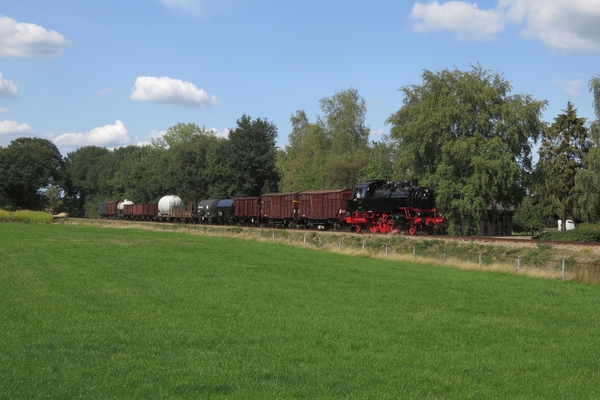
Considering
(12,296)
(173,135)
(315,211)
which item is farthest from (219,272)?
(173,135)

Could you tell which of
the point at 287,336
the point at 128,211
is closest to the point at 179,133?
the point at 128,211

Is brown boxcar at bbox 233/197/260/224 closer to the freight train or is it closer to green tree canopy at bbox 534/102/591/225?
the freight train

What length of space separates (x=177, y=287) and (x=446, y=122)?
123ft

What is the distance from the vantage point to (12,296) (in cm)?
1534

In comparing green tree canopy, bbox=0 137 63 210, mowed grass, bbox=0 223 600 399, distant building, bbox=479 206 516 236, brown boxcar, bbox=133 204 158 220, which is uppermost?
green tree canopy, bbox=0 137 63 210

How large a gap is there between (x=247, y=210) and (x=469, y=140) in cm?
2462

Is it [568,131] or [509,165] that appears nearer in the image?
[509,165]

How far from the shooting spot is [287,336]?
11.6 meters

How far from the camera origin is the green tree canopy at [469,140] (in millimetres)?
49625

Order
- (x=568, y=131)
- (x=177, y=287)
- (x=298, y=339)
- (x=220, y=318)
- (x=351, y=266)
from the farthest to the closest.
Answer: (x=568, y=131) → (x=351, y=266) → (x=177, y=287) → (x=220, y=318) → (x=298, y=339)

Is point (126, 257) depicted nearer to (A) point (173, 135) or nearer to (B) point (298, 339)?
(B) point (298, 339)

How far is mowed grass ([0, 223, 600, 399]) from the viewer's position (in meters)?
8.66

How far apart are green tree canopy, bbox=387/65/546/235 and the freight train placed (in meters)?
7.71

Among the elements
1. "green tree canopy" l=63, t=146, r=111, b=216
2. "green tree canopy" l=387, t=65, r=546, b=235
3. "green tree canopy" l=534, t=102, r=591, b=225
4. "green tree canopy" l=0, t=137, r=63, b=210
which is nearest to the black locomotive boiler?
"green tree canopy" l=387, t=65, r=546, b=235
